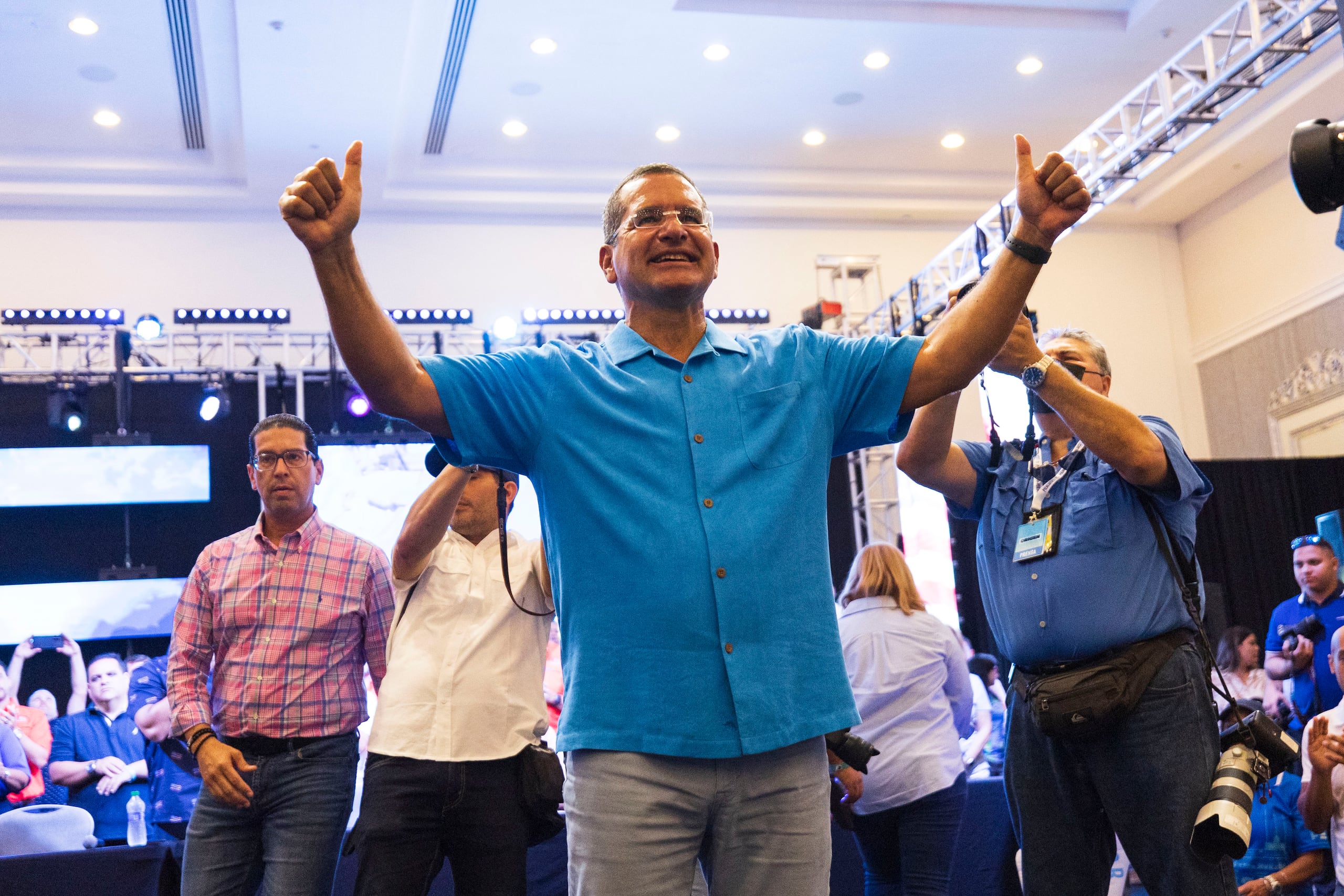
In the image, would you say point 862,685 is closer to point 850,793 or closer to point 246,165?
point 850,793

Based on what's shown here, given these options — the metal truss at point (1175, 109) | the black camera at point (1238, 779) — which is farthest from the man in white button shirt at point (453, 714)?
the metal truss at point (1175, 109)

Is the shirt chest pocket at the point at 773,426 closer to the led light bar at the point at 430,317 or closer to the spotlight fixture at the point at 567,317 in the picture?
the spotlight fixture at the point at 567,317

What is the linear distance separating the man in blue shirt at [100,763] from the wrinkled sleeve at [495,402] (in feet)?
19.5

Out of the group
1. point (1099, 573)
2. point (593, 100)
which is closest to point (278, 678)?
point (1099, 573)

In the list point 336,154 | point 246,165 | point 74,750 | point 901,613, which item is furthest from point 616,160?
point 901,613

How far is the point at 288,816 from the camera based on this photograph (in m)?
2.60

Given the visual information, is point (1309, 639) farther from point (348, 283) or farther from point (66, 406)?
point (66, 406)

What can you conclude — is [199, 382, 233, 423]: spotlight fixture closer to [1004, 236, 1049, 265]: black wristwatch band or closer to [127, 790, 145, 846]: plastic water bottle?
[127, 790, 145, 846]: plastic water bottle

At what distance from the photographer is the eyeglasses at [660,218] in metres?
1.71

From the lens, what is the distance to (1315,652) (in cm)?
526

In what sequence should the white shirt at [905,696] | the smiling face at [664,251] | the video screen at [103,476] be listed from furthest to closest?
the video screen at [103,476]
the white shirt at [905,696]
the smiling face at [664,251]

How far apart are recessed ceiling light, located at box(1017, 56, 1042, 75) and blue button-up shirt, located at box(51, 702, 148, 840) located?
8.47 metres

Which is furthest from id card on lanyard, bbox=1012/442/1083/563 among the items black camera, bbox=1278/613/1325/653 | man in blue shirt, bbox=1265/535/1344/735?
black camera, bbox=1278/613/1325/653

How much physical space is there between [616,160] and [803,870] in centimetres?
1044
